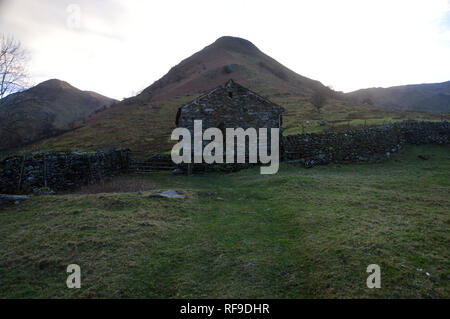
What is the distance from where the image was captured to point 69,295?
4309 millimetres

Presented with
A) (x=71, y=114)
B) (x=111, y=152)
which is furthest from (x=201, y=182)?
(x=71, y=114)

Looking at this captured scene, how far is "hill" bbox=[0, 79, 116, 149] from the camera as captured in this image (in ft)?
89.4

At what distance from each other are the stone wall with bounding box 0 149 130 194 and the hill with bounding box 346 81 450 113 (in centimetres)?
8592

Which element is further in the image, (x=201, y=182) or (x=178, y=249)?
(x=201, y=182)

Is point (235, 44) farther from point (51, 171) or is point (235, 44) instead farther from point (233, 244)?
point (233, 244)

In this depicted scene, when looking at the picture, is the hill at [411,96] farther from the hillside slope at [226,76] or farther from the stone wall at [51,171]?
the stone wall at [51,171]

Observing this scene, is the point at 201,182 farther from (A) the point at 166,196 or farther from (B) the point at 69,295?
(B) the point at 69,295

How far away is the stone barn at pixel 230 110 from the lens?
18203 millimetres

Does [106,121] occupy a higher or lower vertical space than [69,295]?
higher

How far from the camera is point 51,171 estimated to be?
12523 mm

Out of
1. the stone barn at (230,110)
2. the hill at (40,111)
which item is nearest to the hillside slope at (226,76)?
the hill at (40,111)
